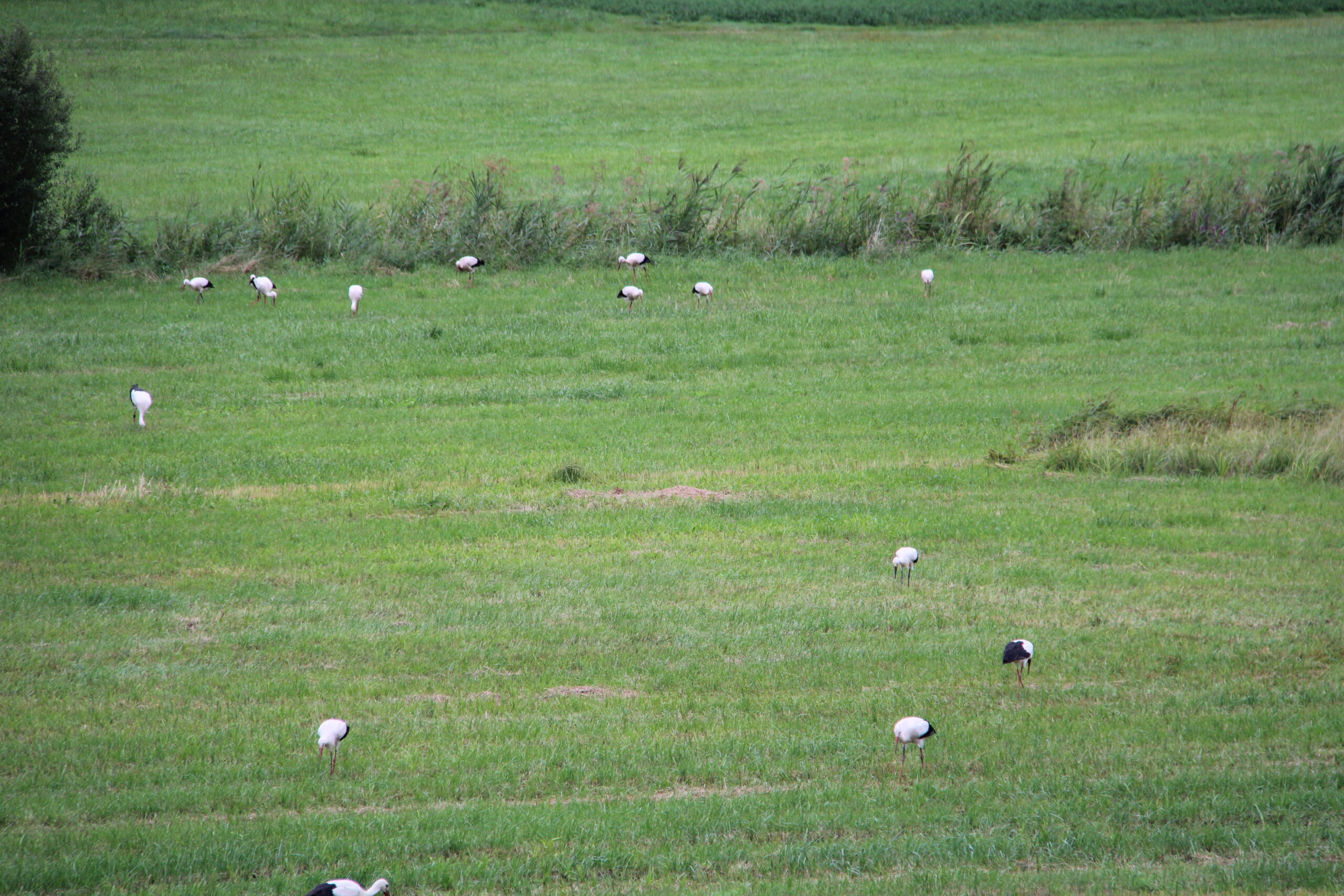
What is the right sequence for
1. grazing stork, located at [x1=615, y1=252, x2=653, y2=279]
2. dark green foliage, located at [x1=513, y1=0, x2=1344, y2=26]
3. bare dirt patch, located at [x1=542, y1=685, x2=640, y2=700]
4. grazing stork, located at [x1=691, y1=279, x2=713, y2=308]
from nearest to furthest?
1. bare dirt patch, located at [x1=542, y1=685, x2=640, y2=700]
2. grazing stork, located at [x1=691, y1=279, x2=713, y2=308]
3. grazing stork, located at [x1=615, y1=252, x2=653, y2=279]
4. dark green foliage, located at [x1=513, y1=0, x2=1344, y2=26]

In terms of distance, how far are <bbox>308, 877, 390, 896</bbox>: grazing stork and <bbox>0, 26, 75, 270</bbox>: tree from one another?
2517 cm

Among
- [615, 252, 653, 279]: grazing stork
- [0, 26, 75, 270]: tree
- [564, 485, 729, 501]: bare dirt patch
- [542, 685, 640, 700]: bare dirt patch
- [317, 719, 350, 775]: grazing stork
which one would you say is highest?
[0, 26, 75, 270]: tree

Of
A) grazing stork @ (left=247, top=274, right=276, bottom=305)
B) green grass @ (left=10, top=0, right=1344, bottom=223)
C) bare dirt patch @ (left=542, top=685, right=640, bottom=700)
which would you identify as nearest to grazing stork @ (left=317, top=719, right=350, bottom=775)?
bare dirt patch @ (left=542, top=685, right=640, bottom=700)

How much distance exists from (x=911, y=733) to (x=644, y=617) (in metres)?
3.81

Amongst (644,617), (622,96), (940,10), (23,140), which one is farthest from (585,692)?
(940,10)

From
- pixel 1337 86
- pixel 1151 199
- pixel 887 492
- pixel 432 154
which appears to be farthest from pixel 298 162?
pixel 1337 86

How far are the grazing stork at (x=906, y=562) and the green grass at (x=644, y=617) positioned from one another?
158 millimetres

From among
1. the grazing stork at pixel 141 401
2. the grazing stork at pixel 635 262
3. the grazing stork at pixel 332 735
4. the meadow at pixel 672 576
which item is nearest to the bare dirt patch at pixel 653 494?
the meadow at pixel 672 576

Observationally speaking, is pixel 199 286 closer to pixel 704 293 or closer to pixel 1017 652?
pixel 704 293

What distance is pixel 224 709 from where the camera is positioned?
30.0ft

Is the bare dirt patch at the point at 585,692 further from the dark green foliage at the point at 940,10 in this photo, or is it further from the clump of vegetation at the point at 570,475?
the dark green foliage at the point at 940,10

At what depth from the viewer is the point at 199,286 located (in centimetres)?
2553

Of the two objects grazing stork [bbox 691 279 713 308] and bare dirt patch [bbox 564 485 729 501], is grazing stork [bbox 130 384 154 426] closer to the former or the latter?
bare dirt patch [bbox 564 485 729 501]

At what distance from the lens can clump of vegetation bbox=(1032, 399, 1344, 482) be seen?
1662cm
